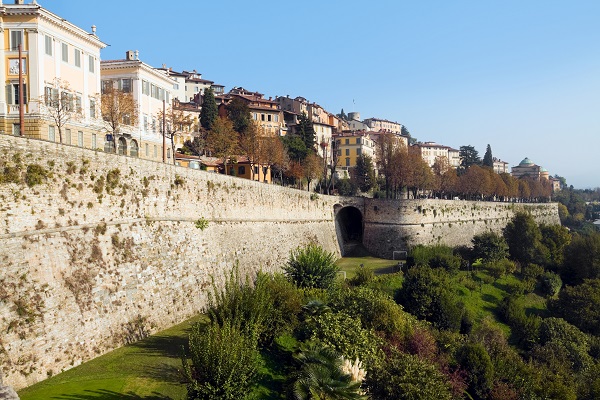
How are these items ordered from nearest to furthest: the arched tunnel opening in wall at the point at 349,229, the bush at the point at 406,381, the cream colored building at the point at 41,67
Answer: the bush at the point at 406,381
the cream colored building at the point at 41,67
the arched tunnel opening in wall at the point at 349,229

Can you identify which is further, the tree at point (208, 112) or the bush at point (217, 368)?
the tree at point (208, 112)

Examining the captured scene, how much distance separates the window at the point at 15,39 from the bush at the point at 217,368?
24.9m

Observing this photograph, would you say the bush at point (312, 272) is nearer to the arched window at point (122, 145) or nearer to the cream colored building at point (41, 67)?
the cream colored building at point (41, 67)

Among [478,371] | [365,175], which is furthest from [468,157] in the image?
[478,371]

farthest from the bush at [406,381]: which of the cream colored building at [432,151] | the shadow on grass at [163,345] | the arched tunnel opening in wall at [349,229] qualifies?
the cream colored building at [432,151]

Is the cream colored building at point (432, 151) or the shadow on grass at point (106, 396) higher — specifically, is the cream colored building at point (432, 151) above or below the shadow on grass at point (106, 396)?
above

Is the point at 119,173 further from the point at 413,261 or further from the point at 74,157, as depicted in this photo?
the point at 413,261

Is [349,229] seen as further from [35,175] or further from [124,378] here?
[35,175]

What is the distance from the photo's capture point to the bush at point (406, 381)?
61.3 feet

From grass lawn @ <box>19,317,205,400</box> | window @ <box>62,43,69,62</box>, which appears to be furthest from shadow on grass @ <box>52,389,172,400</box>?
window @ <box>62,43,69,62</box>

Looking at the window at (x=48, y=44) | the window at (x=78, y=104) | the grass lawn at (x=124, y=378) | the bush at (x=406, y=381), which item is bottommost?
the bush at (x=406, y=381)

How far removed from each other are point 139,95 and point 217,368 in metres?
34.2

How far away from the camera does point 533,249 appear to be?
59.3m

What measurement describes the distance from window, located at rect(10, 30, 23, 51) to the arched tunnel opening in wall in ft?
125
